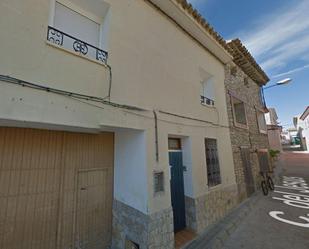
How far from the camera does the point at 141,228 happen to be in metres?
3.47

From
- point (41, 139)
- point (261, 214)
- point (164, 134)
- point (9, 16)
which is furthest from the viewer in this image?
point (261, 214)

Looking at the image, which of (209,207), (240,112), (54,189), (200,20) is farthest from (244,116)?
(54,189)

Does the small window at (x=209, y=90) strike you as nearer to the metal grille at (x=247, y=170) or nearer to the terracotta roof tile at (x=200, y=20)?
the terracotta roof tile at (x=200, y=20)

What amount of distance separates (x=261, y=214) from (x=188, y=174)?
3645 mm

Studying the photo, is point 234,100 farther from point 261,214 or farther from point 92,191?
point 92,191

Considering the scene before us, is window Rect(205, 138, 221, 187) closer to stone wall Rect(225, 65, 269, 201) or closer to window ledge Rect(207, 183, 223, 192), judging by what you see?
window ledge Rect(207, 183, 223, 192)

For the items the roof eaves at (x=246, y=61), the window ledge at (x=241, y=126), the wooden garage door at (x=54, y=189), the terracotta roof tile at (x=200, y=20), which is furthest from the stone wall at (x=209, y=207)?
the roof eaves at (x=246, y=61)

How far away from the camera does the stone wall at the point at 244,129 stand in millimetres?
7629

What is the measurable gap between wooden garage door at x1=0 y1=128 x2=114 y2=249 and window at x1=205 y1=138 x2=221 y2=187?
3.24 m

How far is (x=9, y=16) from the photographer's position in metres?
2.29

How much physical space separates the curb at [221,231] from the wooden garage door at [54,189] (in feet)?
7.45

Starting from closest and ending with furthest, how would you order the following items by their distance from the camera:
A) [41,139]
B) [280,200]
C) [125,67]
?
[41,139]
[125,67]
[280,200]

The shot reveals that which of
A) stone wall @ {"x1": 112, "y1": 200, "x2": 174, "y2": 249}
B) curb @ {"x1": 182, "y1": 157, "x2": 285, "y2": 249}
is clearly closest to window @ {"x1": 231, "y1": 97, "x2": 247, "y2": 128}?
curb @ {"x1": 182, "y1": 157, "x2": 285, "y2": 249}

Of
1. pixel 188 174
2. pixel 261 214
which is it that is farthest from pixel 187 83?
pixel 261 214
